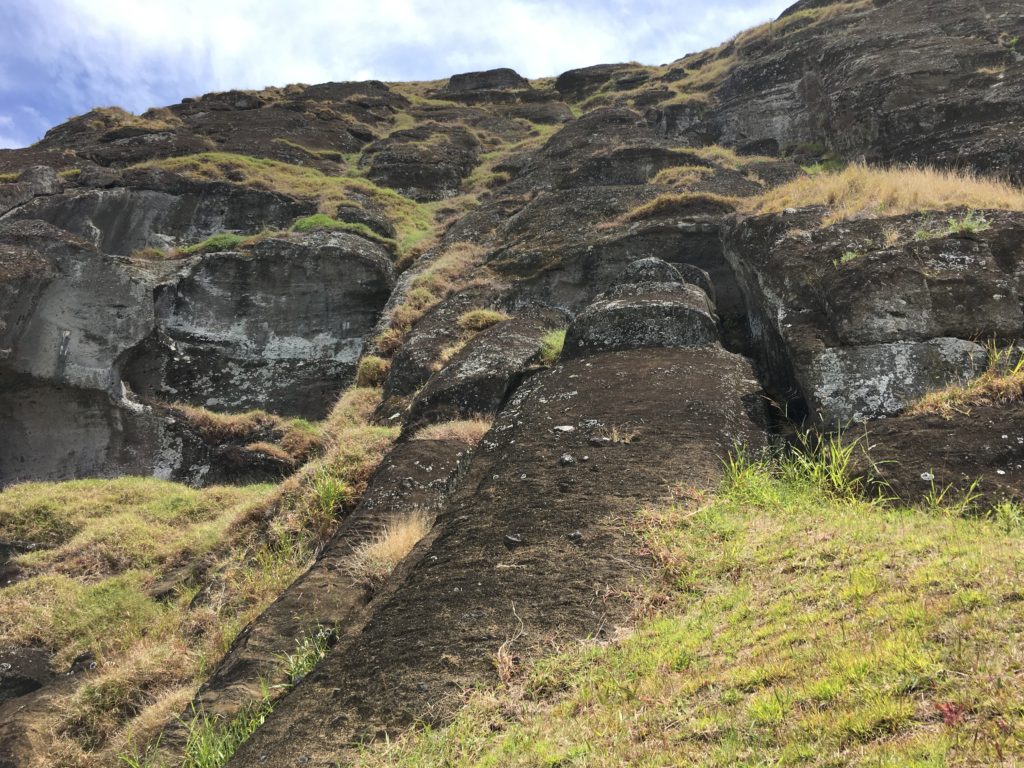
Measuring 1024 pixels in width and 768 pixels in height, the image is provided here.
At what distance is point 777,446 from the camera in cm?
727

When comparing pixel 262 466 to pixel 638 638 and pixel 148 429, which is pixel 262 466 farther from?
pixel 638 638

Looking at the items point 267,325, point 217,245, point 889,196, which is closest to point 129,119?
point 217,245

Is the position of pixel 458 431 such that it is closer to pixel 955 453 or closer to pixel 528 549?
pixel 528 549

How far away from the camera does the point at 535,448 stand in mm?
7309

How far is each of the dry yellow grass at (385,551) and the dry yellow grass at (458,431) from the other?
195cm

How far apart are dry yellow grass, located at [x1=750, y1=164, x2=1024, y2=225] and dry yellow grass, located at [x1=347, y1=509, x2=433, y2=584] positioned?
20.6 ft

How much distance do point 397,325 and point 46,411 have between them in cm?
688

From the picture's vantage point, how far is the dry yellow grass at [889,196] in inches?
381

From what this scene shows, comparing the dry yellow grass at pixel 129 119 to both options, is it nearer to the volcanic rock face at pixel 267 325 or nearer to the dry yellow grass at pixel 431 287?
the volcanic rock face at pixel 267 325

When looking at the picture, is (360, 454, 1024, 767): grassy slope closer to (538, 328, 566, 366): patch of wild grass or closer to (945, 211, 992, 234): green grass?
(945, 211, 992, 234): green grass

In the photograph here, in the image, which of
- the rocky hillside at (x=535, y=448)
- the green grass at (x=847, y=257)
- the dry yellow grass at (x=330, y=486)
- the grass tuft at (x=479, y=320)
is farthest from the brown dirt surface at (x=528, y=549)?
the grass tuft at (x=479, y=320)

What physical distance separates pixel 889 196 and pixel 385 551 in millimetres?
7685

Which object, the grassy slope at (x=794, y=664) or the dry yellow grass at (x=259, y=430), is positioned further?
the dry yellow grass at (x=259, y=430)

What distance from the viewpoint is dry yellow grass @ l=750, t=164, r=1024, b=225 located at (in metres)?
9.69
